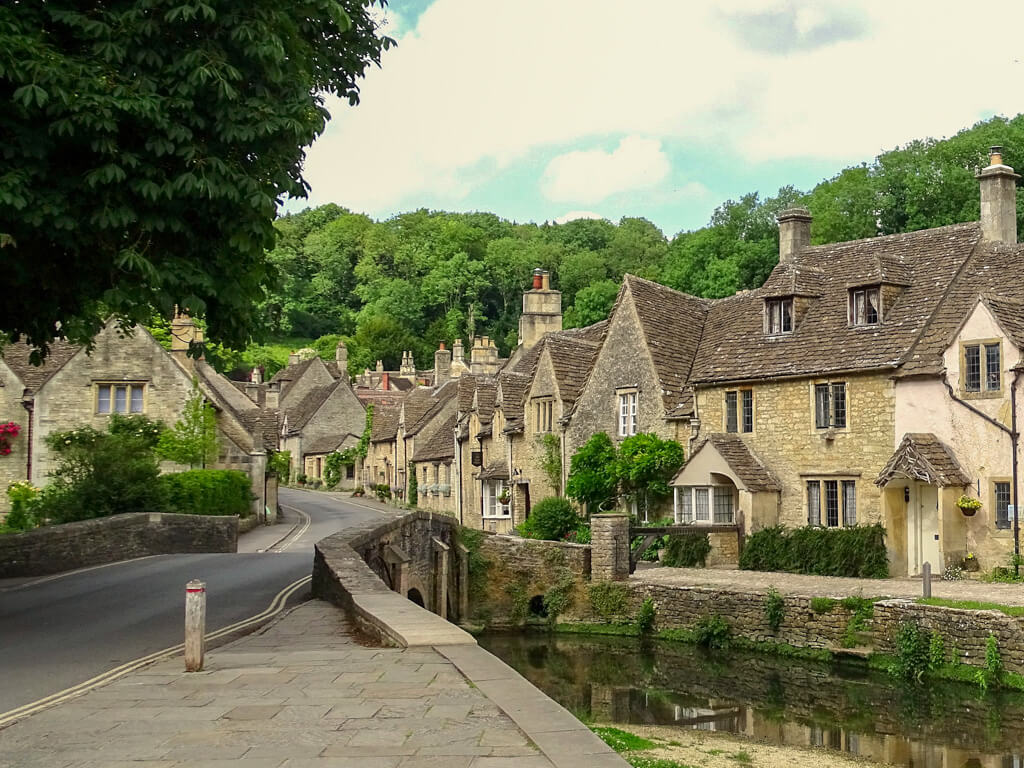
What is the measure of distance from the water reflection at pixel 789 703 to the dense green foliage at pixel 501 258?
1467 inches

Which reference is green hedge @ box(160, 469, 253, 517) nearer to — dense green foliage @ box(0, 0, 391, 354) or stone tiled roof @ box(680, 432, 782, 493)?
stone tiled roof @ box(680, 432, 782, 493)

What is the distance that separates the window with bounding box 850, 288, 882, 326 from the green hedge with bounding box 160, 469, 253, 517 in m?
22.3

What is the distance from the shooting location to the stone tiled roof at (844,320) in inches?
1305

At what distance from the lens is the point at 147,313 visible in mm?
15656

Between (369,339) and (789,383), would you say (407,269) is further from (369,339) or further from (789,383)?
(789,383)

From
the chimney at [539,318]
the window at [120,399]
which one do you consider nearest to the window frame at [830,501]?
the window at [120,399]

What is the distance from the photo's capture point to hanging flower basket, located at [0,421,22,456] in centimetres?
4475

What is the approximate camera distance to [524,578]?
36.3m

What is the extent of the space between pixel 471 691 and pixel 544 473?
34637mm

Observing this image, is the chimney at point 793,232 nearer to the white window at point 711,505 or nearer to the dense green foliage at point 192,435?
the white window at point 711,505

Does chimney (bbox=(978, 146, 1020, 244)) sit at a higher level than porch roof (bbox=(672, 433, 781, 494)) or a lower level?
higher

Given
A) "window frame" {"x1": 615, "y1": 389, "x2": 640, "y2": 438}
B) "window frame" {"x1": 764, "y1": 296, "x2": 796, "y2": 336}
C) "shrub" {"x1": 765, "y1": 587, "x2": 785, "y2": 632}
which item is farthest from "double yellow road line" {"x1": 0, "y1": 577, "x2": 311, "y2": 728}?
"window frame" {"x1": 615, "y1": 389, "x2": 640, "y2": 438}

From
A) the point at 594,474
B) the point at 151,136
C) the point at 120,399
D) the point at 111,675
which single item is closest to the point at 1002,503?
the point at 594,474

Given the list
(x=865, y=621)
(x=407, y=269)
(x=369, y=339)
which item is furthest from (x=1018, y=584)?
(x=407, y=269)
